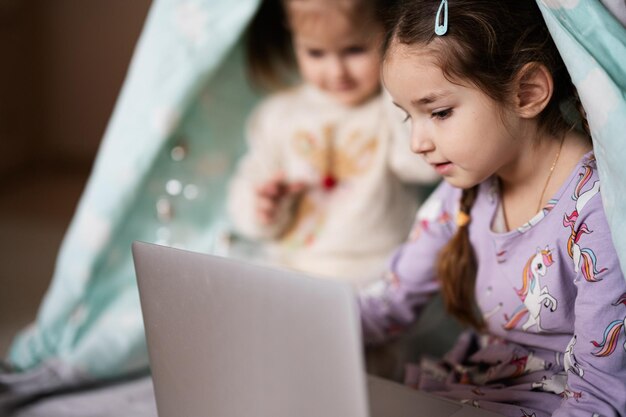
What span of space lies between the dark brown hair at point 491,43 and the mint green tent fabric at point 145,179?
44 cm

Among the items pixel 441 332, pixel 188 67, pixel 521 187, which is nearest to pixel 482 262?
pixel 521 187

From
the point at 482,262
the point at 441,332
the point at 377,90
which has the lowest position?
the point at 441,332

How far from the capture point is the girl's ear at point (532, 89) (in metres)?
0.83

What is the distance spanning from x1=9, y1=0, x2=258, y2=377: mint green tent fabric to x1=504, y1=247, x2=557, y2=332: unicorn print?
60 centimetres

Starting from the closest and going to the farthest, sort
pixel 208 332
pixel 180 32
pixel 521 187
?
pixel 208 332 < pixel 521 187 < pixel 180 32

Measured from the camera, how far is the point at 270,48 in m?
1.37

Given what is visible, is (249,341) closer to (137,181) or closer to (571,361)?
(571,361)

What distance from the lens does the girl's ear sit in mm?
831

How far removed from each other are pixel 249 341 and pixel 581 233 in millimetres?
348

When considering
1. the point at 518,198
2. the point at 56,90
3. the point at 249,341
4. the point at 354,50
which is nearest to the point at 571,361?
the point at 518,198

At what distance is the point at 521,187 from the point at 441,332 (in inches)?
17.3

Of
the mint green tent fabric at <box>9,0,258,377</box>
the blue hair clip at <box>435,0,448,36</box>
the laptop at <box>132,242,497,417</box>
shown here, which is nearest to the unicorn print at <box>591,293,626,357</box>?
the laptop at <box>132,242,497,417</box>

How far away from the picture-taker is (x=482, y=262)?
959mm

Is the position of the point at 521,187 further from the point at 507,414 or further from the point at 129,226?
Answer: the point at 129,226
